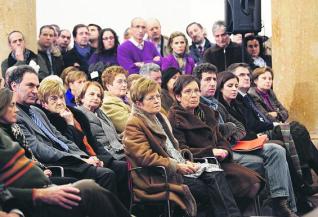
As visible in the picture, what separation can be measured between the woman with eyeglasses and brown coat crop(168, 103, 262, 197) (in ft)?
11.0

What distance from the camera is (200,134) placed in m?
11.0

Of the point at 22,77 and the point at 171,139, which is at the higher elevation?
the point at 22,77

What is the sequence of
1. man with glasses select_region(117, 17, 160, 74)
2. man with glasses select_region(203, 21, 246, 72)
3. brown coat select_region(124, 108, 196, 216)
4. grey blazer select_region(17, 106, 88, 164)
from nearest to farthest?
grey blazer select_region(17, 106, 88, 164) → brown coat select_region(124, 108, 196, 216) → man with glasses select_region(117, 17, 160, 74) → man with glasses select_region(203, 21, 246, 72)

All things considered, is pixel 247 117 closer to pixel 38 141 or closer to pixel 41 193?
pixel 38 141

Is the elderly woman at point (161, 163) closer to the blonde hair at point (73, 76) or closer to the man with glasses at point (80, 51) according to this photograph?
the blonde hair at point (73, 76)

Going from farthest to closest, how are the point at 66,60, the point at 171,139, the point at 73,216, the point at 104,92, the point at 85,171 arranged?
1. the point at 66,60
2. the point at 104,92
3. the point at 171,139
4. the point at 85,171
5. the point at 73,216

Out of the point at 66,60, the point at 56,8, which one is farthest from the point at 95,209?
the point at 56,8

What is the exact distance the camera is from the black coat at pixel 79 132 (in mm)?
10094

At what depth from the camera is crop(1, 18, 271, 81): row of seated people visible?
43.6 feet

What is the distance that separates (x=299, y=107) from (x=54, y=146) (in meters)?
4.26

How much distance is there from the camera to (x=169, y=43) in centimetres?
1464

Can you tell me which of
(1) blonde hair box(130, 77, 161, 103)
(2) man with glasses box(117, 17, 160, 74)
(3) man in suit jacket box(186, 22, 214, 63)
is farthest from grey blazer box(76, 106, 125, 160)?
(3) man in suit jacket box(186, 22, 214, 63)

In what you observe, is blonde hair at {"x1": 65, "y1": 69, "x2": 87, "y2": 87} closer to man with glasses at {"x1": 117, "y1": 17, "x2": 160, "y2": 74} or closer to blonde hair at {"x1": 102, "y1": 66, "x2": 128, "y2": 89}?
blonde hair at {"x1": 102, "y1": 66, "x2": 128, "y2": 89}

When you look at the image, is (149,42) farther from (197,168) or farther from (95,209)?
(95,209)
